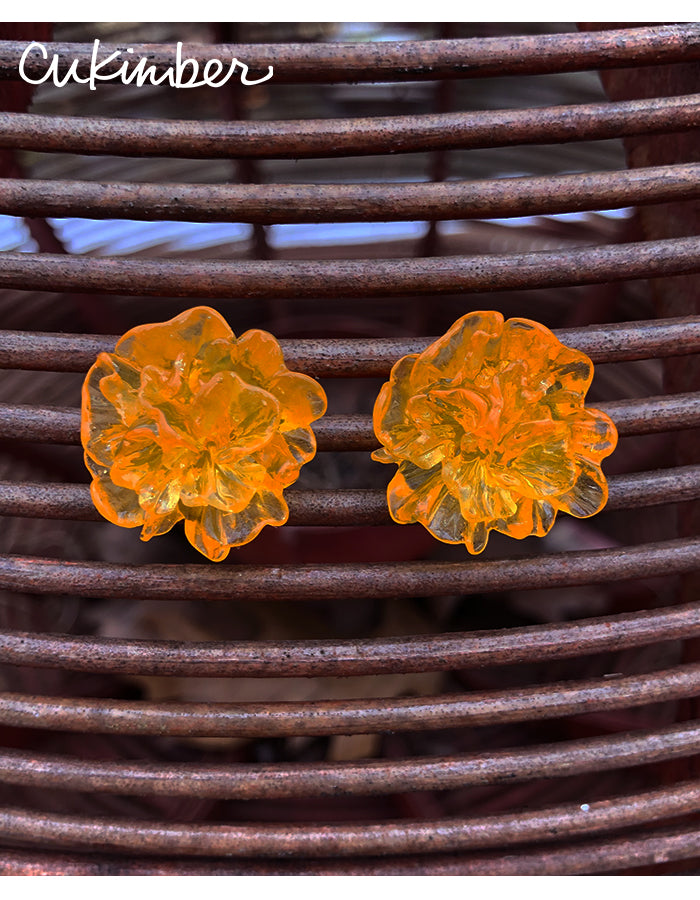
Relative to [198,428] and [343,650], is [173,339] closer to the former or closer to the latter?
[198,428]

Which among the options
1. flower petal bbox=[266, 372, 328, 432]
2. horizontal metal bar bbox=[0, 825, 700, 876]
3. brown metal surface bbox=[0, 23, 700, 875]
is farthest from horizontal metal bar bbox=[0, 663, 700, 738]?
flower petal bbox=[266, 372, 328, 432]

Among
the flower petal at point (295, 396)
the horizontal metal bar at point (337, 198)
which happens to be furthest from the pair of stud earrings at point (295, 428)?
the horizontal metal bar at point (337, 198)

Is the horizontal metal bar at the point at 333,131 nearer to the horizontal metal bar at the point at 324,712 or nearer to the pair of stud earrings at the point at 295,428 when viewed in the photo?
the pair of stud earrings at the point at 295,428

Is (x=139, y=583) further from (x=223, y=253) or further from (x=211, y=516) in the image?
(x=223, y=253)

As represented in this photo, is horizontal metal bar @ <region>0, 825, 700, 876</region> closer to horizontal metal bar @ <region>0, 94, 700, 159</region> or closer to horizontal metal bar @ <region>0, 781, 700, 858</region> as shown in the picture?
horizontal metal bar @ <region>0, 781, 700, 858</region>

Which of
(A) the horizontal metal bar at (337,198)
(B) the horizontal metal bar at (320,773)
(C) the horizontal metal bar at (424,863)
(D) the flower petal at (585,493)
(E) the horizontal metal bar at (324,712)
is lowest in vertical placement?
(C) the horizontal metal bar at (424,863)

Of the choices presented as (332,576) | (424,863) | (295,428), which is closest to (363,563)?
(332,576)
